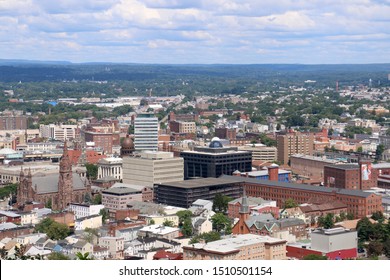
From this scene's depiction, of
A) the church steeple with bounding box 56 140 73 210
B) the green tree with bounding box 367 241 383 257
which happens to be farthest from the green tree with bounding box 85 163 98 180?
the green tree with bounding box 367 241 383 257

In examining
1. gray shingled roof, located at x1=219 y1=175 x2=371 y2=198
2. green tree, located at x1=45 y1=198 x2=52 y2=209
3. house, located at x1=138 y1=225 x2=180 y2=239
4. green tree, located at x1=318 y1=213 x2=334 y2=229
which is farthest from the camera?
green tree, located at x1=45 y1=198 x2=52 y2=209

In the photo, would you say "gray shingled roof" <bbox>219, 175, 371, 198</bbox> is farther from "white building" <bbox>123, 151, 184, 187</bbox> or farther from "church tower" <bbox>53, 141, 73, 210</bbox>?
"church tower" <bbox>53, 141, 73, 210</bbox>

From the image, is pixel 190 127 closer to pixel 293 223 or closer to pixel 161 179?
pixel 161 179

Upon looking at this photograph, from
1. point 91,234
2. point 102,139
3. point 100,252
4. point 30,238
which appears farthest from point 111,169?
point 102,139

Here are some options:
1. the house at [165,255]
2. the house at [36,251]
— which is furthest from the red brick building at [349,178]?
the house at [36,251]

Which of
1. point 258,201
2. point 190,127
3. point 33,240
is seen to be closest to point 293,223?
point 258,201

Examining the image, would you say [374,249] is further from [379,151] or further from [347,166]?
[379,151]
